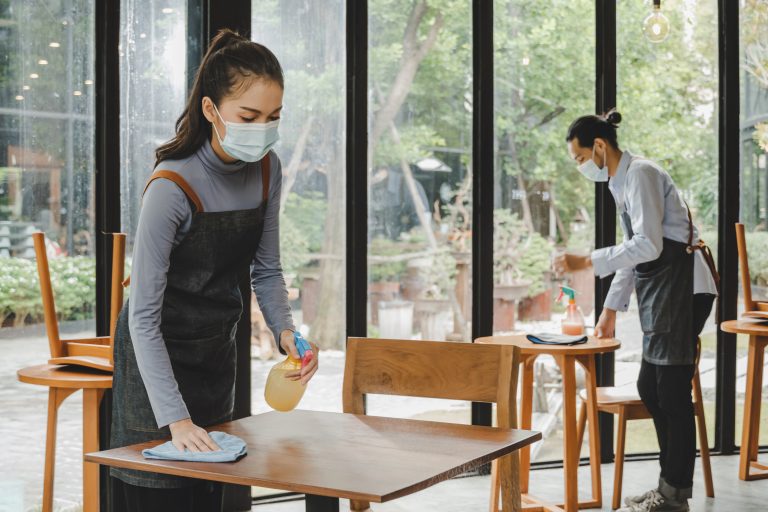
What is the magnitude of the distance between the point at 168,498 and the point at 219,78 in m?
0.81

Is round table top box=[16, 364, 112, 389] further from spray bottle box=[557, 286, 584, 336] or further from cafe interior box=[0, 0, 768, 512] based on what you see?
spray bottle box=[557, 286, 584, 336]

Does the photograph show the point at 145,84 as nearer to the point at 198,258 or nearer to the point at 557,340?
the point at 557,340

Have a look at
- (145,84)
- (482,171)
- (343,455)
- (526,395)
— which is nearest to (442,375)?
(343,455)

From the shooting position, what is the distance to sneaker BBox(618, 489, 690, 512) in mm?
3586

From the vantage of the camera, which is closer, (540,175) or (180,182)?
(180,182)

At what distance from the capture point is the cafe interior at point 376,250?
183 cm

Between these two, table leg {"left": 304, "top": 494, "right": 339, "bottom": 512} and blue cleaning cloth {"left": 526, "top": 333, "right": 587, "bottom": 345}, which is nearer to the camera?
table leg {"left": 304, "top": 494, "right": 339, "bottom": 512}

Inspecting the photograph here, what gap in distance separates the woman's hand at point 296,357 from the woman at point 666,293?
1.94m

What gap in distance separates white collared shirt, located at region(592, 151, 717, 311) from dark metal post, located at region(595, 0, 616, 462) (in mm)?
936

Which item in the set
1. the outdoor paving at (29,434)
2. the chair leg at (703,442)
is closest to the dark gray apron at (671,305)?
the chair leg at (703,442)

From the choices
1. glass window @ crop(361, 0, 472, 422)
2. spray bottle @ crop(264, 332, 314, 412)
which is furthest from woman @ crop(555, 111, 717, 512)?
spray bottle @ crop(264, 332, 314, 412)

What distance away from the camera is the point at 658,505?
361cm

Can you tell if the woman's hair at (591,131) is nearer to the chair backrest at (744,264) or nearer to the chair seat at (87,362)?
the chair backrest at (744,264)

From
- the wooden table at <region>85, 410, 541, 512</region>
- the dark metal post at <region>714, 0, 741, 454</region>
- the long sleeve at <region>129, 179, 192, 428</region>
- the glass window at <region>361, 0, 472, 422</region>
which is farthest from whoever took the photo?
the dark metal post at <region>714, 0, 741, 454</region>
